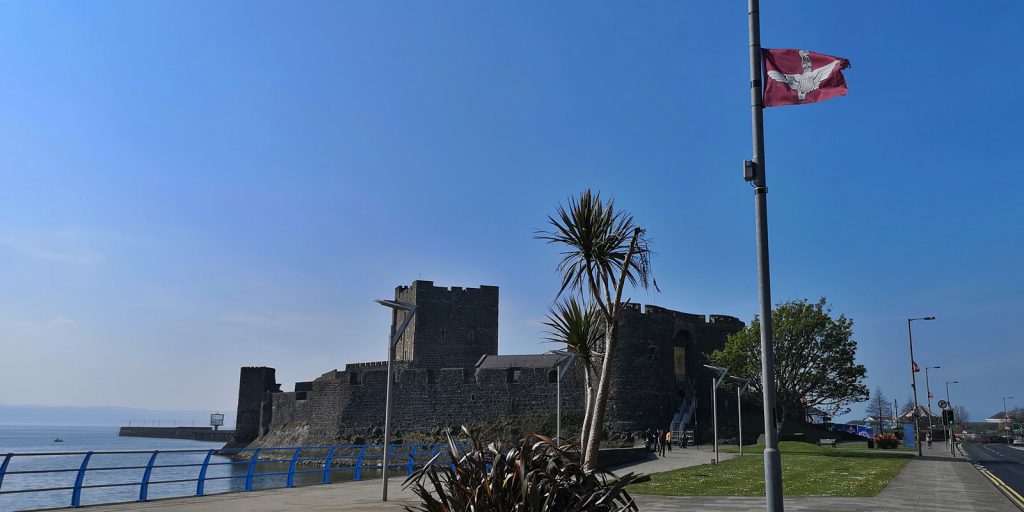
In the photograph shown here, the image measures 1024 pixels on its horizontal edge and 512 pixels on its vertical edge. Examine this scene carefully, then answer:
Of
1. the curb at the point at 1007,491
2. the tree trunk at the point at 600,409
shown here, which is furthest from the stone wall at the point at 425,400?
the tree trunk at the point at 600,409

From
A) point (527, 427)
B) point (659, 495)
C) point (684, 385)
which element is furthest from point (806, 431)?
point (659, 495)

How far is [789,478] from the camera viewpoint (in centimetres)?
2198

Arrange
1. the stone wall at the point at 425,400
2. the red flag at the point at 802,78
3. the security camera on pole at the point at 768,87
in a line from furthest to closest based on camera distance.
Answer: the stone wall at the point at 425,400, the red flag at the point at 802,78, the security camera on pole at the point at 768,87

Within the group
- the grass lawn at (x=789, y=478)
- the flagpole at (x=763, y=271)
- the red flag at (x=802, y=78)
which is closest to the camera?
the flagpole at (x=763, y=271)

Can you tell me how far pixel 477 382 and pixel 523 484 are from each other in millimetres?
46111

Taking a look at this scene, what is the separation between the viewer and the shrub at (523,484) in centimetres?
718

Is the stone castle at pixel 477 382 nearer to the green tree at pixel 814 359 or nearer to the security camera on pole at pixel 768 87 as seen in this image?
the green tree at pixel 814 359

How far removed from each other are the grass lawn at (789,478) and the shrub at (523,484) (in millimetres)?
8159

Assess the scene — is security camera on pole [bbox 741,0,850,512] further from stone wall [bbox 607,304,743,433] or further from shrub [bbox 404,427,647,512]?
stone wall [bbox 607,304,743,433]

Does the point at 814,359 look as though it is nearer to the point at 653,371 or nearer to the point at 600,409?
the point at 653,371

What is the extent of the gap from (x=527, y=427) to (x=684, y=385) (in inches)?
460

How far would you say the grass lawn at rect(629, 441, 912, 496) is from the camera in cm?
1822

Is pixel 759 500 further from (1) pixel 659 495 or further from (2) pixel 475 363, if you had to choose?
(2) pixel 475 363

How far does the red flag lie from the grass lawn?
869 cm
